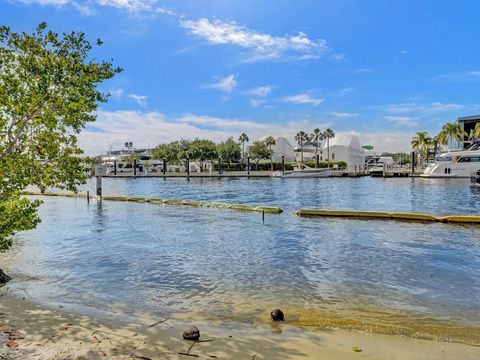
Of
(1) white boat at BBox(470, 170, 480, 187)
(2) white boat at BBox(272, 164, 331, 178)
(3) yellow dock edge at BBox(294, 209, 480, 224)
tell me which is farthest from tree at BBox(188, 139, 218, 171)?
(3) yellow dock edge at BBox(294, 209, 480, 224)

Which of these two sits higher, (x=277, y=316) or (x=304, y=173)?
(x=304, y=173)

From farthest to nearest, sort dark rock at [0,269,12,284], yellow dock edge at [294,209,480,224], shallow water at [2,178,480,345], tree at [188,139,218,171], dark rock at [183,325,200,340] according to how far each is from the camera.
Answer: tree at [188,139,218,171] < yellow dock edge at [294,209,480,224] < dark rock at [0,269,12,284] < shallow water at [2,178,480,345] < dark rock at [183,325,200,340]

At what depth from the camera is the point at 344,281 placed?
12.1 meters

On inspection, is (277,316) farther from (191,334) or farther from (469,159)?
(469,159)

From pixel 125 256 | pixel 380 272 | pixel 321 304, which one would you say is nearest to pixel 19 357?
pixel 321 304

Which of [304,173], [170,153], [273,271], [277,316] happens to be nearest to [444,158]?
[304,173]

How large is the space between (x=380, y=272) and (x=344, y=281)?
189 cm

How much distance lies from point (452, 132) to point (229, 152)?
67356 millimetres

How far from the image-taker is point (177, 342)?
705 centimetres

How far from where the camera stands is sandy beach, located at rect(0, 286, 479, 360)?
648cm

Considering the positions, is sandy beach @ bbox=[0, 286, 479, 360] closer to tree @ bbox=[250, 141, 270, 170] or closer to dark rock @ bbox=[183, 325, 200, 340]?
dark rock @ bbox=[183, 325, 200, 340]

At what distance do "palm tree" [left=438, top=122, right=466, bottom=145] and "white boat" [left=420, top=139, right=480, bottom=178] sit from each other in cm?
1559

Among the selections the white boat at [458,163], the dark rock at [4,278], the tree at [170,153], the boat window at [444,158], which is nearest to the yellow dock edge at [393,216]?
the dark rock at [4,278]

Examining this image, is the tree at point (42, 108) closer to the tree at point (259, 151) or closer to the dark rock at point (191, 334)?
the dark rock at point (191, 334)
